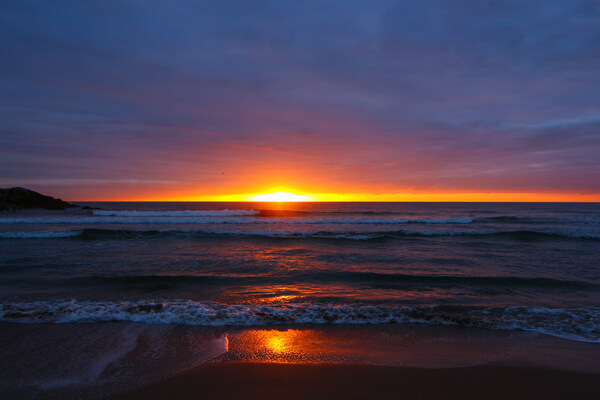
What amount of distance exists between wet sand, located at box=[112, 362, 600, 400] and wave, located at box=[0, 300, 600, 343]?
1.60 meters

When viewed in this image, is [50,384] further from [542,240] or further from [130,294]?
[542,240]

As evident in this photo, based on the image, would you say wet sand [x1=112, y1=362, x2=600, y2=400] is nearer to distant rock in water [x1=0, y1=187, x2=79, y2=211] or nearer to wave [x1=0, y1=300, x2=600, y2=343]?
wave [x1=0, y1=300, x2=600, y2=343]

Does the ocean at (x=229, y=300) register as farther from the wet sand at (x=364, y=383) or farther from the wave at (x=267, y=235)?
the wave at (x=267, y=235)

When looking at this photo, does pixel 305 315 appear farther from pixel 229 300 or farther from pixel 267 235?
pixel 267 235

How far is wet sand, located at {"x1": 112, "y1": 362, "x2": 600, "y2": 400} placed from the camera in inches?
134

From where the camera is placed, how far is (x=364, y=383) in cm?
362

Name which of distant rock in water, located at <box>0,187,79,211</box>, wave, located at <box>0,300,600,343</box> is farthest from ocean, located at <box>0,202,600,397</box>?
distant rock in water, located at <box>0,187,79,211</box>

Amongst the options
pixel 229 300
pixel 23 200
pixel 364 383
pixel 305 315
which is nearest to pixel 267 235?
pixel 229 300

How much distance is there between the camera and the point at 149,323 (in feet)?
18.2

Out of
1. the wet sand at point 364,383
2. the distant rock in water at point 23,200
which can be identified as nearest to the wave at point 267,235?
the wet sand at point 364,383

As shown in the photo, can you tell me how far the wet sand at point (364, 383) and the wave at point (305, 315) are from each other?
1.60 meters

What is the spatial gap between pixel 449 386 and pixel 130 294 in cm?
709

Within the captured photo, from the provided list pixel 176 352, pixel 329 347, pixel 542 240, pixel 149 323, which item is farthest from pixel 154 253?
pixel 542 240

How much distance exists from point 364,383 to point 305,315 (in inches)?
92.6
